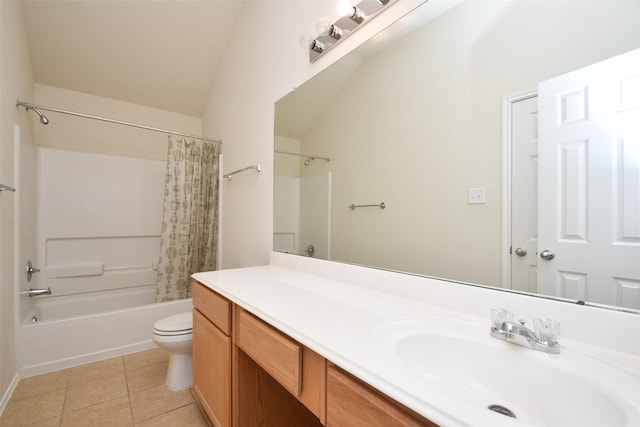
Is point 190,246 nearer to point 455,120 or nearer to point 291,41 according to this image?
point 291,41

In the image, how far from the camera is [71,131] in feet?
9.05

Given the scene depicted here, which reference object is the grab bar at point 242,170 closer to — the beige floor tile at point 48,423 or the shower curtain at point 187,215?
the shower curtain at point 187,215

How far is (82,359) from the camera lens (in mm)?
1980

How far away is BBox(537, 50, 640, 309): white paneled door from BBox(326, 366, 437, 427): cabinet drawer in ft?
1.91

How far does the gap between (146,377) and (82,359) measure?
0.59 m

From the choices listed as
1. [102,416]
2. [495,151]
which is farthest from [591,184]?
[102,416]

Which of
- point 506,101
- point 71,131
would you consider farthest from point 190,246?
point 506,101

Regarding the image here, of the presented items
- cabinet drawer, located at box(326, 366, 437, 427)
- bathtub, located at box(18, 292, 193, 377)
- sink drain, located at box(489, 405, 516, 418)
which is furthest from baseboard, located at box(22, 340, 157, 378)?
sink drain, located at box(489, 405, 516, 418)

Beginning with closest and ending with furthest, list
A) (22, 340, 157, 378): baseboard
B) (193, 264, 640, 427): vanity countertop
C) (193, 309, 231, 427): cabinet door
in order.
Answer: (193, 264, 640, 427): vanity countertop
(193, 309, 231, 427): cabinet door
(22, 340, 157, 378): baseboard

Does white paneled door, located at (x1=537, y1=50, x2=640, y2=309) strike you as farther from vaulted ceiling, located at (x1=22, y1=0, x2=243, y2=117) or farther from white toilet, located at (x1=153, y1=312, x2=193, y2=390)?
vaulted ceiling, located at (x1=22, y1=0, x2=243, y2=117)

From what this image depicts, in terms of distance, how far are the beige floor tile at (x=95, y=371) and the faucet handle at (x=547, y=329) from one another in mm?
2416

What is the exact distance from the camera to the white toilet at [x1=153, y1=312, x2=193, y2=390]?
1.62m

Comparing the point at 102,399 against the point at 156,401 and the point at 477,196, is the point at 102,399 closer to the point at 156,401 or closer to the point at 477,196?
the point at 156,401

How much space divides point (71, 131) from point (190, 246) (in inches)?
68.0
